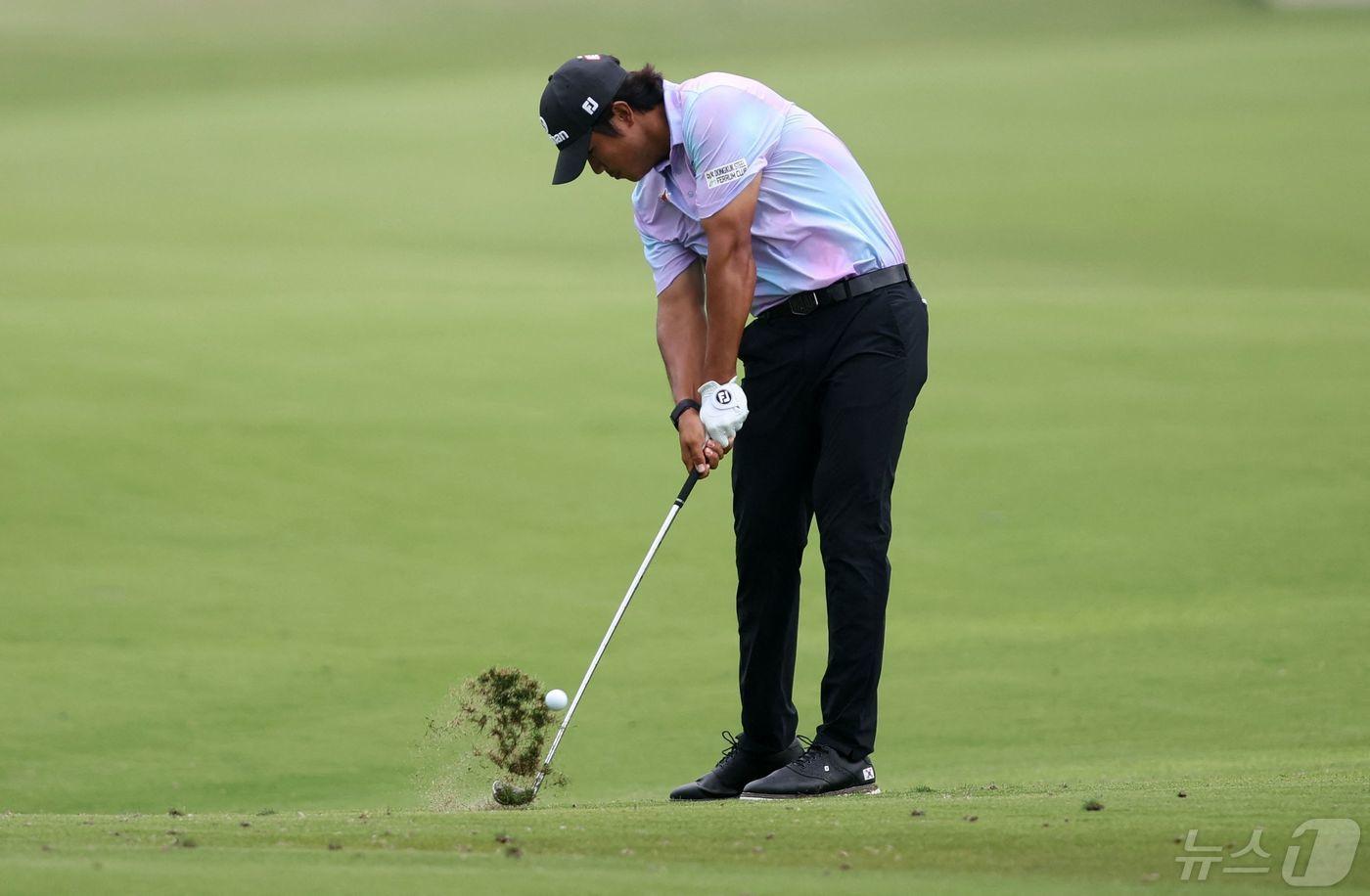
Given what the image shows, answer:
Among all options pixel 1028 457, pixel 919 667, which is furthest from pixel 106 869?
pixel 1028 457

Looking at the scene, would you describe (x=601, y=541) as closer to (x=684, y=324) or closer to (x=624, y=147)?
(x=684, y=324)

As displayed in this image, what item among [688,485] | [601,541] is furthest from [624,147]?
[601,541]

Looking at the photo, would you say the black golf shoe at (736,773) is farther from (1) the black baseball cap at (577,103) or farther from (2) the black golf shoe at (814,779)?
(1) the black baseball cap at (577,103)

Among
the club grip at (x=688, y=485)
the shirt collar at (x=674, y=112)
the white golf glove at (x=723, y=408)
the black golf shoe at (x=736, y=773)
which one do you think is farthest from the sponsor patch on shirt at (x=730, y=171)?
the black golf shoe at (x=736, y=773)

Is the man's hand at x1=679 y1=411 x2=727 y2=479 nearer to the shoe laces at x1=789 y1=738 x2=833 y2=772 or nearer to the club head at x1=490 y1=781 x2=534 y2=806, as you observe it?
the shoe laces at x1=789 y1=738 x2=833 y2=772

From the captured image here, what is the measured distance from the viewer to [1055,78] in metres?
26.6

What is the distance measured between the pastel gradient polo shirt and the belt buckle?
0.02 m

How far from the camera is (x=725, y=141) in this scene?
4145 millimetres

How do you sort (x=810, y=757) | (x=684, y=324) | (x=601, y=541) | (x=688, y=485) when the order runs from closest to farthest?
(x=810, y=757) < (x=688, y=485) < (x=684, y=324) < (x=601, y=541)

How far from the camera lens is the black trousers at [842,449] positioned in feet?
13.8

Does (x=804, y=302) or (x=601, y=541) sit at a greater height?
(x=804, y=302)

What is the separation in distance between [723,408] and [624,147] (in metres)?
0.65

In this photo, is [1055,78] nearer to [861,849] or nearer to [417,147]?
[417,147]

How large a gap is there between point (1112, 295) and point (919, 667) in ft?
28.0
